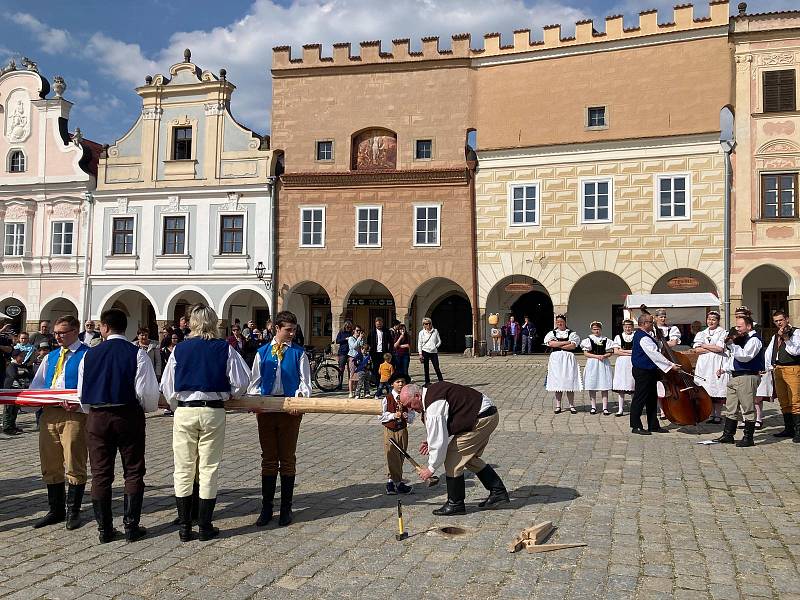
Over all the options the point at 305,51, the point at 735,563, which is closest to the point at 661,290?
the point at 305,51

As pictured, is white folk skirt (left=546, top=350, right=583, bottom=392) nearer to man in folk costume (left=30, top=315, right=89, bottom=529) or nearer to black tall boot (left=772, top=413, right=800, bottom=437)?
black tall boot (left=772, top=413, right=800, bottom=437)

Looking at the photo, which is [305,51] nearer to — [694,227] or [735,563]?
[694,227]

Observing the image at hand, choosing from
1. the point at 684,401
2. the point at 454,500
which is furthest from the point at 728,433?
the point at 454,500

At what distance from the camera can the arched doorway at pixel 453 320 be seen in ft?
106

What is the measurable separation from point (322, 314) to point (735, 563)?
28285 mm

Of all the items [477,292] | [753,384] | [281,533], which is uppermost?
[477,292]

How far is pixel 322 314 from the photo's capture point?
32.9 meters

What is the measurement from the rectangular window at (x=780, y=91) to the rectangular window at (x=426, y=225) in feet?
40.8

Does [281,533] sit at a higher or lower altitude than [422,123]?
lower

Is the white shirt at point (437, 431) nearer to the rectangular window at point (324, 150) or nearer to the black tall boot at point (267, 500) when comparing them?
the black tall boot at point (267, 500)

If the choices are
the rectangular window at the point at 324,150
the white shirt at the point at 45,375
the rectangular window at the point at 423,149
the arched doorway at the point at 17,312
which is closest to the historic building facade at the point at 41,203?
the arched doorway at the point at 17,312

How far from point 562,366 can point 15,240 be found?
28.1 metres

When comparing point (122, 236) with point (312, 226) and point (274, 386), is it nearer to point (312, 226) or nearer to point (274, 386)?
point (312, 226)

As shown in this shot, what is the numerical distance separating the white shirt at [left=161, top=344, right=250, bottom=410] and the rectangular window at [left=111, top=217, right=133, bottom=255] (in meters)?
28.0
